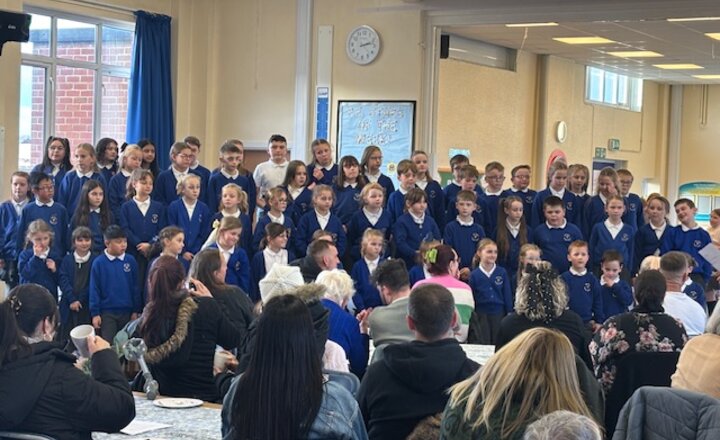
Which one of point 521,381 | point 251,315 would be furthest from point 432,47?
point 521,381

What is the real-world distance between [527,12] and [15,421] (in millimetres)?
8890

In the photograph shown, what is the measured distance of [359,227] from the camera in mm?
8680

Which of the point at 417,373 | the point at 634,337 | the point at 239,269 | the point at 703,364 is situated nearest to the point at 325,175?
the point at 239,269

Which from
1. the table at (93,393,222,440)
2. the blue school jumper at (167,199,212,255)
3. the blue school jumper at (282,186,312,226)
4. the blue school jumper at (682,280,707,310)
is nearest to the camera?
the table at (93,393,222,440)

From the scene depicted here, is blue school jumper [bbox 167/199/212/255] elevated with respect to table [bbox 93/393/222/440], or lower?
elevated

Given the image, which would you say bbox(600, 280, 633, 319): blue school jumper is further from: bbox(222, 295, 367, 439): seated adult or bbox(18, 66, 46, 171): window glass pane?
bbox(18, 66, 46, 171): window glass pane

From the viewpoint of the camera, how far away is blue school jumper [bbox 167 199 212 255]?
849 centimetres

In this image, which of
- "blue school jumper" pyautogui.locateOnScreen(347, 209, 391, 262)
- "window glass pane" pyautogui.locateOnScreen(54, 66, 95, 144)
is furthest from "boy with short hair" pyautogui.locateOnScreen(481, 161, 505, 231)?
"window glass pane" pyautogui.locateOnScreen(54, 66, 95, 144)

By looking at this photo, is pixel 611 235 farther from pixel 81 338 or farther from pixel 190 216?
pixel 81 338

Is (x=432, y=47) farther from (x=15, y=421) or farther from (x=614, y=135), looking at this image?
(x=15, y=421)

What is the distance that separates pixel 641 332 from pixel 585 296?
10.6 ft

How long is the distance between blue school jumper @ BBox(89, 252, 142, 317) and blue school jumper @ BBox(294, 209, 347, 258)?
1.33 metres

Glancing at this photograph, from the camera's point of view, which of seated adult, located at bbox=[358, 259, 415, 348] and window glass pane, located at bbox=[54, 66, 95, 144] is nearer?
seated adult, located at bbox=[358, 259, 415, 348]

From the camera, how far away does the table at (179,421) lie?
12.5 ft
